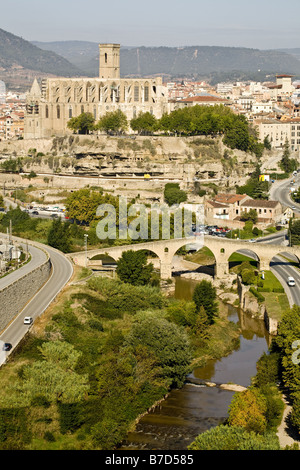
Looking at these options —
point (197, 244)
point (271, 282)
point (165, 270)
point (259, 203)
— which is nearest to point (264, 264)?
point (271, 282)

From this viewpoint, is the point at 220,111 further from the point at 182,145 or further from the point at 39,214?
the point at 39,214

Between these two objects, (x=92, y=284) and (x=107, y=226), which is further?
(x=107, y=226)

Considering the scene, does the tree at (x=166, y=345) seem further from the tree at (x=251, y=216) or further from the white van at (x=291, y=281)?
the tree at (x=251, y=216)

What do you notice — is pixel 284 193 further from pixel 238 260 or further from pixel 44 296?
pixel 44 296

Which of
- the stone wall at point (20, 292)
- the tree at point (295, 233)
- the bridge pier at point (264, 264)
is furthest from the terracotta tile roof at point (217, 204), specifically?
the stone wall at point (20, 292)

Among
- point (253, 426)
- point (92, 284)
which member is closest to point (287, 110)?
point (92, 284)

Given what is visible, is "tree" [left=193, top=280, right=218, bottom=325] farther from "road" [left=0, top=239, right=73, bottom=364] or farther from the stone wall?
the stone wall
